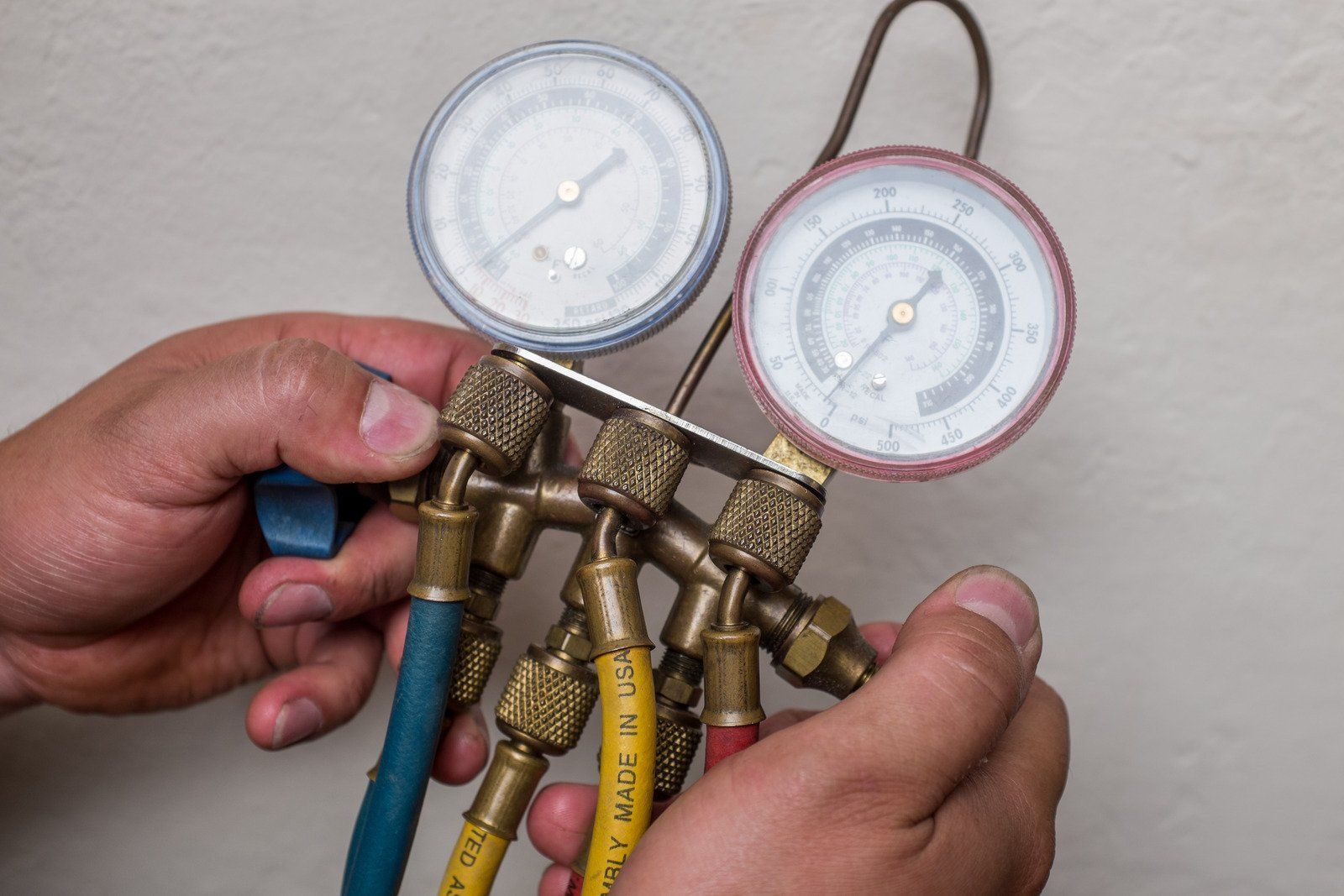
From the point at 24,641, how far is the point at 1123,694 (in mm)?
878

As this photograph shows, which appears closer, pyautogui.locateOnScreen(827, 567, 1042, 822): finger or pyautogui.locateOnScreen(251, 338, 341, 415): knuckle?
pyautogui.locateOnScreen(827, 567, 1042, 822): finger

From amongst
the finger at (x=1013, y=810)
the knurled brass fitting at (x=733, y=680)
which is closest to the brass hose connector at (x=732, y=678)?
the knurled brass fitting at (x=733, y=680)

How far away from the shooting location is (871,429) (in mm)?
613

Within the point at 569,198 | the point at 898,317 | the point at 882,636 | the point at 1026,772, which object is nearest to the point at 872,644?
the point at 882,636

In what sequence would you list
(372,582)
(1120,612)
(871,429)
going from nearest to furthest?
(871,429) → (372,582) → (1120,612)

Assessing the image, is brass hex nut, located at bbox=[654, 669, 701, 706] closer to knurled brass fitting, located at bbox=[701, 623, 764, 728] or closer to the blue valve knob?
knurled brass fitting, located at bbox=[701, 623, 764, 728]

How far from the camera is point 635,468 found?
59 centimetres

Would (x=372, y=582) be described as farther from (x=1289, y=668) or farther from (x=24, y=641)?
(x=1289, y=668)

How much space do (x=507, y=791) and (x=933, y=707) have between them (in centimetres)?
26

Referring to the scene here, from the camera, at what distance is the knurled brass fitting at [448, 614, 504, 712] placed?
2.16 feet

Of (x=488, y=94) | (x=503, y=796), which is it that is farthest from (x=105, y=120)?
(x=503, y=796)

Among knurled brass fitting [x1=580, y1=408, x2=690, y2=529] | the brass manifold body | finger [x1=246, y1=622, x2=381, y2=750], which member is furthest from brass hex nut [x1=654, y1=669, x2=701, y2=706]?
finger [x1=246, y1=622, x2=381, y2=750]

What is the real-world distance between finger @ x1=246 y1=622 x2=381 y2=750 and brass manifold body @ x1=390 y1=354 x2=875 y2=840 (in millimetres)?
200

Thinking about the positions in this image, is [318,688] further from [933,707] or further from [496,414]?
[933,707]
